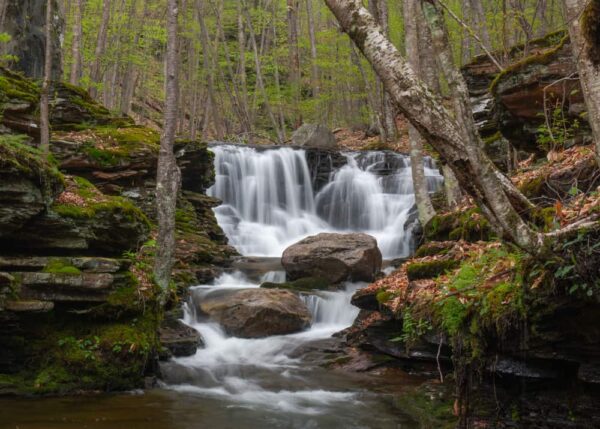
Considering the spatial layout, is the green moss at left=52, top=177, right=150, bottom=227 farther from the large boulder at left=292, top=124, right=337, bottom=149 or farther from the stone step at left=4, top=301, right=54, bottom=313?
the large boulder at left=292, top=124, right=337, bottom=149

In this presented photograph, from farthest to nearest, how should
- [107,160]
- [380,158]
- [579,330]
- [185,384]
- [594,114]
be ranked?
[380,158] < [107,160] < [185,384] < [579,330] < [594,114]

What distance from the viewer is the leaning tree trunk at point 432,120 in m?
4.17

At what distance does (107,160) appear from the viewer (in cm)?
1300

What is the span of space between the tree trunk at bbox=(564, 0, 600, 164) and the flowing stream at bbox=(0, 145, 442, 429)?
153 inches

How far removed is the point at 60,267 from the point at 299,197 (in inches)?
479

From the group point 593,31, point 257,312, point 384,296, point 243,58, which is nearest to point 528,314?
point 593,31

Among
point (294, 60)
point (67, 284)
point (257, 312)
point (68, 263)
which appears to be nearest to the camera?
point (67, 284)

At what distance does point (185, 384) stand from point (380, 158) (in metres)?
13.4

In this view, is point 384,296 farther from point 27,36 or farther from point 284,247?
point 27,36

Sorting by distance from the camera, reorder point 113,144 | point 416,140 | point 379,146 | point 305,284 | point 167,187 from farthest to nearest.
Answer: point 379,146 < point 113,144 < point 305,284 < point 416,140 < point 167,187

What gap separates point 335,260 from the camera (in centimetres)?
1253

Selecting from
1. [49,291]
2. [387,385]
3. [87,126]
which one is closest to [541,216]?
[387,385]

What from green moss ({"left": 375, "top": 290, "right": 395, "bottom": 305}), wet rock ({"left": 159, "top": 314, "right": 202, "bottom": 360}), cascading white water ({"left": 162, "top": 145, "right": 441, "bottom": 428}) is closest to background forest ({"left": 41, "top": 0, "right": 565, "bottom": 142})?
cascading white water ({"left": 162, "top": 145, "right": 441, "bottom": 428})

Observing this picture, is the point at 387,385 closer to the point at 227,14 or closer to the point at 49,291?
the point at 49,291
